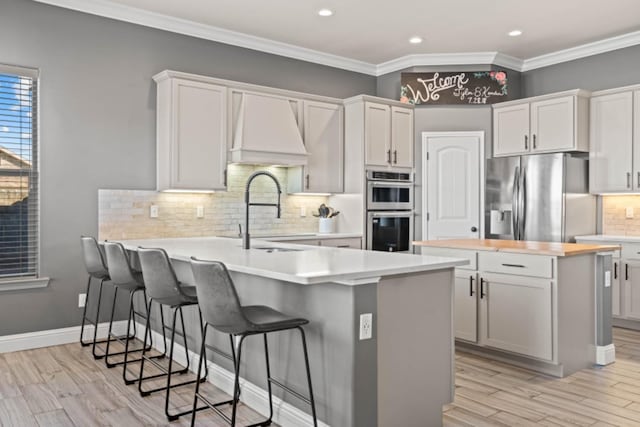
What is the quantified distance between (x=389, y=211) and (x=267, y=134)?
1.75m

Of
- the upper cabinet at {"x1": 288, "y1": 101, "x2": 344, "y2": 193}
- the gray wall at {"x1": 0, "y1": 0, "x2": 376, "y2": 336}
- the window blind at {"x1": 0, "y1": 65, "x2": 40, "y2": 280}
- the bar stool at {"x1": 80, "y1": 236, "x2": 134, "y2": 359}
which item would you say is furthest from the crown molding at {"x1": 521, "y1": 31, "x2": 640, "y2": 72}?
the window blind at {"x1": 0, "y1": 65, "x2": 40, "y2": 280}

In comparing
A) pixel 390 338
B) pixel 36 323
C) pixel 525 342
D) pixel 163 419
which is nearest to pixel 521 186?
pixel 525 342

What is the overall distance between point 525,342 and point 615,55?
12.2 feet

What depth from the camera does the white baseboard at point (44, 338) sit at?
4.12 meters

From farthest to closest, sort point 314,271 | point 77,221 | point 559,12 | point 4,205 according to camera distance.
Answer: point 559,12 → point 77,221 → point 4,205 → point 314,271

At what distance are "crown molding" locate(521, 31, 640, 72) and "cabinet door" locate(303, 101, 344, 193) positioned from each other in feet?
8.08

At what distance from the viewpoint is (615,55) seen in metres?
5.60

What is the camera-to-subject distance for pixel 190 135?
477 centimetres

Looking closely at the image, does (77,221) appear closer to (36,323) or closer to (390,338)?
(36,323)

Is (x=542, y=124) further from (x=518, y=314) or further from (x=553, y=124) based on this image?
(x=518, y=314)

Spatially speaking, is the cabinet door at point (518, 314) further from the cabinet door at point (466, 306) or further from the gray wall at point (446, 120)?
the gray wall at point (446, 120)

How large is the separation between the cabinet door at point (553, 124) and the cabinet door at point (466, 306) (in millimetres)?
2423

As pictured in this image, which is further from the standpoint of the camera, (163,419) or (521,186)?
(521,186)

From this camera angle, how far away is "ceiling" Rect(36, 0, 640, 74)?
15.2ft
